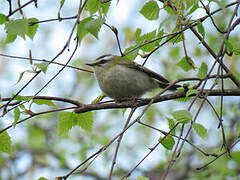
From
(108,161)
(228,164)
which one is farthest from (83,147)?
(228,164)

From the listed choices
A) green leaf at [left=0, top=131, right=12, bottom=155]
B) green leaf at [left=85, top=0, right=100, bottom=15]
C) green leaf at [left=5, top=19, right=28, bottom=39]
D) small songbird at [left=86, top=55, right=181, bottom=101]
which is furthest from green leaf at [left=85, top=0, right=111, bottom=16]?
small songbird at [left=86, top=55, right=181, bottom=101]

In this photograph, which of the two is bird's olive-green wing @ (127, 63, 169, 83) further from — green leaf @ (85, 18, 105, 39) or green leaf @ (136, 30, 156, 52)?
green leaf @ (85, 18, 105, 39)

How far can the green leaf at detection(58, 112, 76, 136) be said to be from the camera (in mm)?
2920

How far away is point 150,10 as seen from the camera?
279cm

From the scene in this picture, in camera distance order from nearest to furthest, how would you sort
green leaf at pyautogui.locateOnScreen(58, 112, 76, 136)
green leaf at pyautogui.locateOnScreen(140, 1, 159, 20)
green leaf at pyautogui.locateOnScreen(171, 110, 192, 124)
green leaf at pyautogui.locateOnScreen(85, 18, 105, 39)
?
green leaf at pyautogui.locateOnScreen(171, 110, 192, 124) < green leaf at pyautogui.locateOnScreen(85, 18, 105, 39) < green leaf at pyautogui.locateOnScreen(140, 1, 159, 20) < green leaf at pyautogui.locateOnScreen(58, 112, 76, 136)

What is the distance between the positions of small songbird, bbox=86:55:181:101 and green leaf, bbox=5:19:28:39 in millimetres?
2157

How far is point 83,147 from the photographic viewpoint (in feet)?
23.9

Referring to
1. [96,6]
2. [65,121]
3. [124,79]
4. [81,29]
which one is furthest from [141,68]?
[81,29]

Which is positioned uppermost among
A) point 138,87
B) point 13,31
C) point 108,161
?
point 138,87

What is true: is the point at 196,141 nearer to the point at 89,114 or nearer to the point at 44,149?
the point at 44,149

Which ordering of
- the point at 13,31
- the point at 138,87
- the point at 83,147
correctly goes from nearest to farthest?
the point at 13,31, the point at 138,87, the point at 83,147

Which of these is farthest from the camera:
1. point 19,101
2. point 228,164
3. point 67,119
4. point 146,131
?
A: point 146,131

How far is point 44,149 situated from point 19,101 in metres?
6.01

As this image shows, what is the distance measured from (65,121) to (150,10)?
3.77 ft
